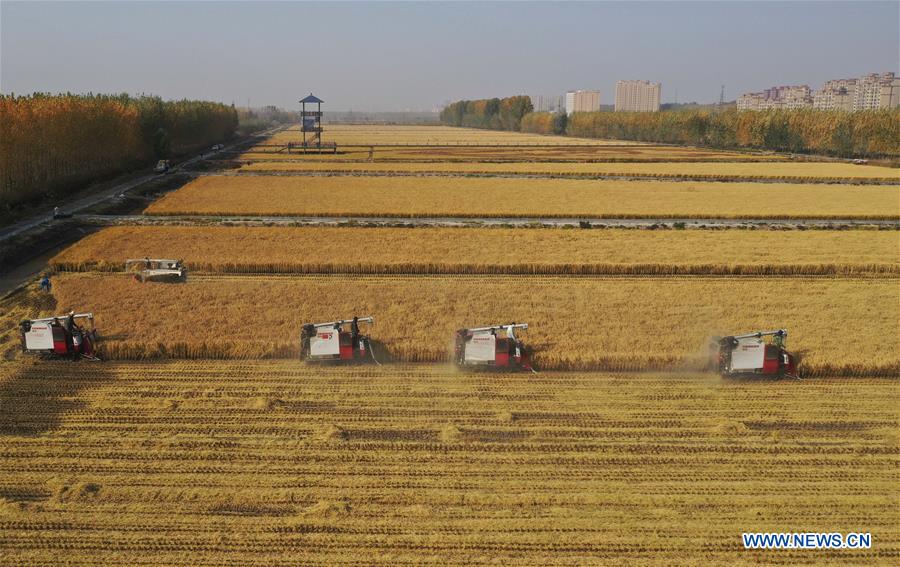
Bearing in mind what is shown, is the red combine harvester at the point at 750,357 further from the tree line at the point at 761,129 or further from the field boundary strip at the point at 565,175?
the tree line at the point at 761,129

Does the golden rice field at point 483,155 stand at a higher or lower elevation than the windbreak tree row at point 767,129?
lower

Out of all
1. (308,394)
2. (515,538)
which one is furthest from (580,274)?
(515,538)

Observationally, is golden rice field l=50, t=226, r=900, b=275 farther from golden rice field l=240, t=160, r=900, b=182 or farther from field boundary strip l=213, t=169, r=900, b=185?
golden rice field l=240, t=160, r=900, b=182

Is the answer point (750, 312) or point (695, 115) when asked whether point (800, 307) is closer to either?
point (750, 312)

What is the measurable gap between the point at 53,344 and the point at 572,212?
29.3 m

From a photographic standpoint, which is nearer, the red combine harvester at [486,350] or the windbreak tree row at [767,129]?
the red combine harvester at [486,350]

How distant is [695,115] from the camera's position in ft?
367

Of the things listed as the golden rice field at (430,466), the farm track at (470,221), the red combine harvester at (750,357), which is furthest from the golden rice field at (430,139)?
the red combine harvester at (750,357)

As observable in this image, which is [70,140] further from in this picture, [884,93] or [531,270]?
[884,93]

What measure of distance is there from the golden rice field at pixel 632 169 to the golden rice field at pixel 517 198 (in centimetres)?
579

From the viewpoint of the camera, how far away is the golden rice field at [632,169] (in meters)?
61.1

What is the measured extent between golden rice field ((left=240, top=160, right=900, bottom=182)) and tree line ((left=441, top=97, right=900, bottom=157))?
675 inches

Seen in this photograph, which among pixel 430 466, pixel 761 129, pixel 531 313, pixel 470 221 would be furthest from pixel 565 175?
pixel 761 129

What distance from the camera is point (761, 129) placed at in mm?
99500
